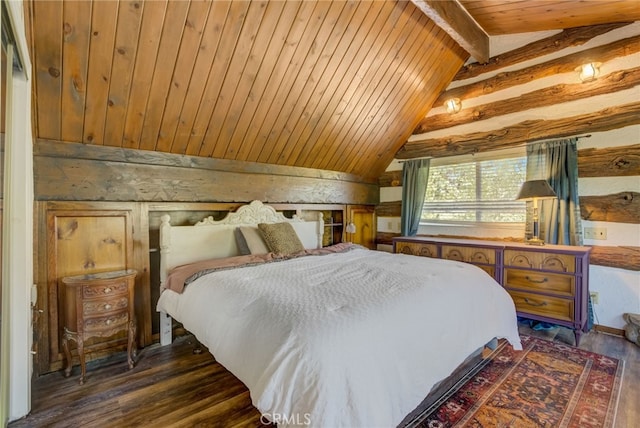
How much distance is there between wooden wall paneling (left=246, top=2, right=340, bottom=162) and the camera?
246 cm

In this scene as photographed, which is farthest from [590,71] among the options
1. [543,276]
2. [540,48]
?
[543,276]

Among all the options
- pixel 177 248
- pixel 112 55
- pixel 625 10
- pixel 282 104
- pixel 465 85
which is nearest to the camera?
pixel 112 55

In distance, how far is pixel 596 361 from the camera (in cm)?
243

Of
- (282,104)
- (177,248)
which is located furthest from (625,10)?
(177,248)

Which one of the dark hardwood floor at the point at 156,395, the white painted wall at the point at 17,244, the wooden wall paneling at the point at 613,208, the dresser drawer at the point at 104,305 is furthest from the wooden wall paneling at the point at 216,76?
the wooden wall paneling at the point at 613,208

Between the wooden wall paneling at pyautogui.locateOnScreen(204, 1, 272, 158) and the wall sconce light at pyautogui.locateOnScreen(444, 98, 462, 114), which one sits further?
the wall sconce light at pyautogui.locateOnScreen(444, 98, 462, 114)

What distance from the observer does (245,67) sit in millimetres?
2508

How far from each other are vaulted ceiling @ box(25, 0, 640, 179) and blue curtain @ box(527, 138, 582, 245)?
3.92ft

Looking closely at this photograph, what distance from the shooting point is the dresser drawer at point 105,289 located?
7.15 ft

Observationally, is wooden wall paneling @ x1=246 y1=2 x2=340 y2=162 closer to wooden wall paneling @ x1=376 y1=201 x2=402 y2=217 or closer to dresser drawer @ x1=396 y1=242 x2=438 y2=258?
dresser drawer @ x1=396 y1=242 x2=438 y2=258

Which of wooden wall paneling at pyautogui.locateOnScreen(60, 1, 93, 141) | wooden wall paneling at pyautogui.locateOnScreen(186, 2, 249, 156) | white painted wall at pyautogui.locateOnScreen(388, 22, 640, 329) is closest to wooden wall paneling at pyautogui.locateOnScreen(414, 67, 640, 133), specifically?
white painted wall at pyautogui.locateOnScreen(388, 22, 640, 329)

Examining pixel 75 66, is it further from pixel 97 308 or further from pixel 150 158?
pixel 97 308

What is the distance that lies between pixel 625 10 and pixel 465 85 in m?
1.56

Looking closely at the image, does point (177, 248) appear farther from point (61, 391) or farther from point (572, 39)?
point (572, 39)
